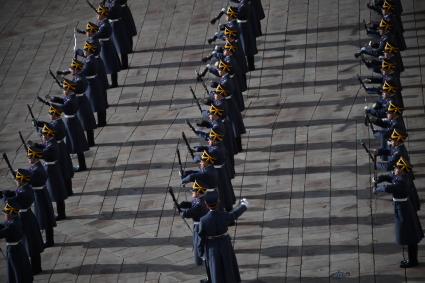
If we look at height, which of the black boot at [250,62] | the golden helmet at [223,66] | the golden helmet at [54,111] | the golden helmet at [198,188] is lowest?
the black boot at [250,62]

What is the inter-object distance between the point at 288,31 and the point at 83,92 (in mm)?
8728

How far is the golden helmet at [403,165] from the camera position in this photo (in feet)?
82.1

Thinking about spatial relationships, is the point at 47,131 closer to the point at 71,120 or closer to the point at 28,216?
the point at 71,120

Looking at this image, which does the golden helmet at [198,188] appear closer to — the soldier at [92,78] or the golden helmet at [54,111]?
the golden helmet at [54,111]

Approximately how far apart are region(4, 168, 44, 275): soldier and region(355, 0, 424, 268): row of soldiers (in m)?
6.72

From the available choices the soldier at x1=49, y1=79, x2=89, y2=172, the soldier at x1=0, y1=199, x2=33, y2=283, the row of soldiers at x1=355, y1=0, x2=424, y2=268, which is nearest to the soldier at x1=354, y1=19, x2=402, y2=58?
the row of soldiers at x1=355, y1=0, x2=424, y2=268

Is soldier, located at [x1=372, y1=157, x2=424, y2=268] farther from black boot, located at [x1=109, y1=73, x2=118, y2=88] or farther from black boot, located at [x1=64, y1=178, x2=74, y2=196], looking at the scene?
black boot, located at [x1=109, y1=73, x2=118, y2=88]

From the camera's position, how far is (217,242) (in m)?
24.5

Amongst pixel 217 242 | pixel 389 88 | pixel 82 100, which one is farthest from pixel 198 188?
Answer: pixel 82 100

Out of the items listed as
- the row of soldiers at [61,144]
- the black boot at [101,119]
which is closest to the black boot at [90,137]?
the row of soldiers at [61,144]

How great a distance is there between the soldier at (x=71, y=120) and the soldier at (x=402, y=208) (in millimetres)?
8160

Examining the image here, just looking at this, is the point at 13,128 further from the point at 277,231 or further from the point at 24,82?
the point at 277,231

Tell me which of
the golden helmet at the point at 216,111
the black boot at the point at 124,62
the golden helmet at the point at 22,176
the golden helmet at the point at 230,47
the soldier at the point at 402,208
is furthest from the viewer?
the black boot at the point at 124,62

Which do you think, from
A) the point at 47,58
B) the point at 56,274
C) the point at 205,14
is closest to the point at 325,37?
the point at 205,14
